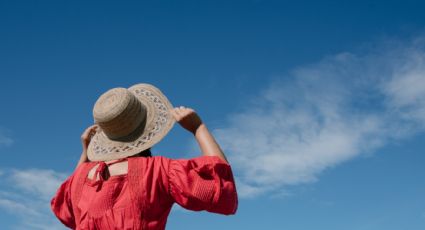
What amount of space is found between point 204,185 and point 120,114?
0.84m

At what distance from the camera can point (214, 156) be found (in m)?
3.74

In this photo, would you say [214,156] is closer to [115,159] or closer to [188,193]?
[188,193]

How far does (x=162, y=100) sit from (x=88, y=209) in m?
0.99

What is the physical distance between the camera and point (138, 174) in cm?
377

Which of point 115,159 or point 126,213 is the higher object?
point 115,159

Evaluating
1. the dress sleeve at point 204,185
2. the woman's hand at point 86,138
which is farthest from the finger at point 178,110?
the woman's hand at point 86,138

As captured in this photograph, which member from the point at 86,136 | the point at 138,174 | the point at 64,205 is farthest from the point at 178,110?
the point at 64,205

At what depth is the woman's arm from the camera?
3803 millimetres

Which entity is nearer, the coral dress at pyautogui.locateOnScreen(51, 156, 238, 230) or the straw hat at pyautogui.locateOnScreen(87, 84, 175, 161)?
the coral dress at pyautogui.locateOnScreen(51, 156, 238, 230)

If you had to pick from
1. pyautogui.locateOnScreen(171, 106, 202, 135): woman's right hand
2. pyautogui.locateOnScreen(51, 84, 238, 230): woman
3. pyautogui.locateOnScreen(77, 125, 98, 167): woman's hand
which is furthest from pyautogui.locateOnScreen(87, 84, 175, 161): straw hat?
pyautogui.locateOnScreen(77, 125, 98, 167): woman's hand

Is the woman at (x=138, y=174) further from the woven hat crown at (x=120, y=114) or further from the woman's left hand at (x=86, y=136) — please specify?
the woman's left hand at (x=86, y=136)

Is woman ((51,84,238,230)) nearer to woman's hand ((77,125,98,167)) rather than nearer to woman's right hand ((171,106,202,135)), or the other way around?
woman's right hand ((171,106,202,135))

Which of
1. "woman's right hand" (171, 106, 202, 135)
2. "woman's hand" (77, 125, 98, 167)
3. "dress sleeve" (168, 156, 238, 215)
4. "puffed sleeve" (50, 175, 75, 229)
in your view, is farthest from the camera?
"woman's hand" (77, 125, 98, 167)

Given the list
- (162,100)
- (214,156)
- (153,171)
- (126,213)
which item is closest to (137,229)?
(126,213)
